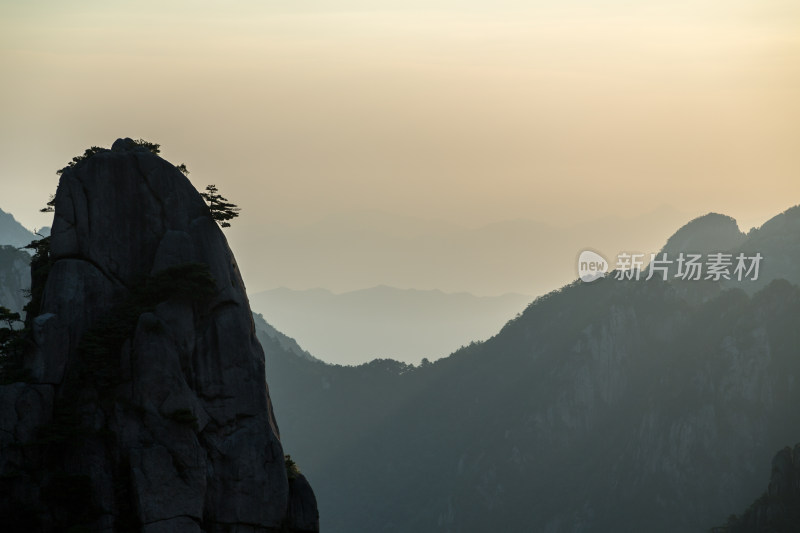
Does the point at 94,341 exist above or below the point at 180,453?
above

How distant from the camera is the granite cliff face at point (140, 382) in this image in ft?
222

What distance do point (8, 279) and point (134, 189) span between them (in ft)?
422

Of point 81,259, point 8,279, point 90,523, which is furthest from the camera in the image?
point 8,279

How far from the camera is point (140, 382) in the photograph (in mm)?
69812

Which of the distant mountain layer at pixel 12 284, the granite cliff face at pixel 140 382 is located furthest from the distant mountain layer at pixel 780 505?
the distant mountain layer at pixel 12 284

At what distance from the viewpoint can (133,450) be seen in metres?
68.6

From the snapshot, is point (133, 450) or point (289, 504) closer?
point (133, 450)

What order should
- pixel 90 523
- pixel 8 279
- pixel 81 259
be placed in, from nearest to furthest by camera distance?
pixel 90 523 → pixel 81 259 → pixel 8 279

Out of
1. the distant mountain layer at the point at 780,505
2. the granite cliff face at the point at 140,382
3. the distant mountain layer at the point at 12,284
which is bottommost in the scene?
the distant mountain layer at the point at 780,505

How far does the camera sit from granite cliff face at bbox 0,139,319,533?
222ft

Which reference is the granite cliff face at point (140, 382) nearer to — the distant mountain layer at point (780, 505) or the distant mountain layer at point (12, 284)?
the distant mountain layer at point (780, 505)

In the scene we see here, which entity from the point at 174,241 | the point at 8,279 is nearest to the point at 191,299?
the point at 174,241

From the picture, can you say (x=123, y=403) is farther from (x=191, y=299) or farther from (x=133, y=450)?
(x=191, y=299)

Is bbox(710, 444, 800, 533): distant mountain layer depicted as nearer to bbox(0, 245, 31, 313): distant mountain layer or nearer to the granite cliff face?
the granite cliff face
